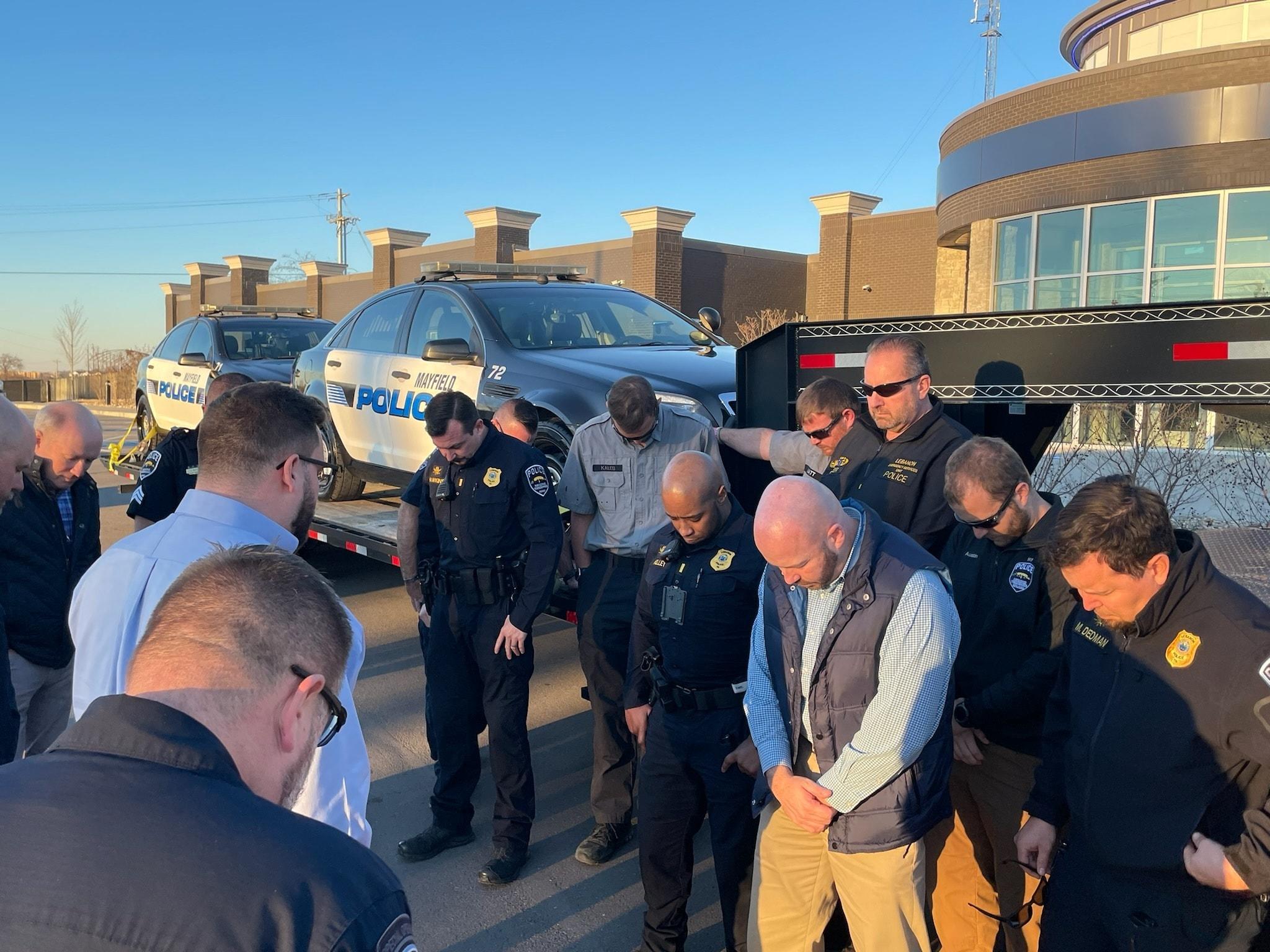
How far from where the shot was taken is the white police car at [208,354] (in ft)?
33.6

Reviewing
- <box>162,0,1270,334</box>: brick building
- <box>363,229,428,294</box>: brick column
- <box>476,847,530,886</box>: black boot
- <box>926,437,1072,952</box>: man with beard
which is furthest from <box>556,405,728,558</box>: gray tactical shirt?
<box>363,229,428,294</box>: brick column

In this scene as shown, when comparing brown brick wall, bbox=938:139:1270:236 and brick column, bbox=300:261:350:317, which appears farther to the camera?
brick column, bbox=300:261:350:317

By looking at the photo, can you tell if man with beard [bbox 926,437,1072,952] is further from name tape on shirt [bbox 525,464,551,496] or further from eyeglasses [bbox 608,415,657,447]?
name tape on shirt [bbox 525,464,551,496]

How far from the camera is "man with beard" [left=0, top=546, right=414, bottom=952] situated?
988 mm

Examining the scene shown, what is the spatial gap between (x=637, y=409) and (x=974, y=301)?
51.8 ft

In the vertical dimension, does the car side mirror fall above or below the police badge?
above

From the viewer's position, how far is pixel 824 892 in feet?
9.71

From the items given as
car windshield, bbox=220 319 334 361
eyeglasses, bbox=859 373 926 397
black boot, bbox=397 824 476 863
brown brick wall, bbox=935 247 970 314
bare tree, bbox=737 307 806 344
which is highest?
brown brick wall, bbox=935 247 970 314

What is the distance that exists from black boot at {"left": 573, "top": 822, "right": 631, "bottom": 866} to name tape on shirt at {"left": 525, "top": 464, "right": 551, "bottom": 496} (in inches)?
58.4

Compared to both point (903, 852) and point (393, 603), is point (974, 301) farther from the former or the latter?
point (903, 852)

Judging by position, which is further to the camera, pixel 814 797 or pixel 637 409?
pixel 637 409

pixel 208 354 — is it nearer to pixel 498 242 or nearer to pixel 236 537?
pixel 236 537

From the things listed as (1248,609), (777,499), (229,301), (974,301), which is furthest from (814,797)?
(229,301)

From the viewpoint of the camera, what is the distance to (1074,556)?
2.39m
